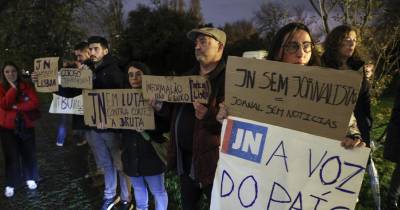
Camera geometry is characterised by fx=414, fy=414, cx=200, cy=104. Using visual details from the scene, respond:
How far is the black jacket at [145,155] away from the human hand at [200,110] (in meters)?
0.92

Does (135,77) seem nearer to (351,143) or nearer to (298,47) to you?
(298,47)


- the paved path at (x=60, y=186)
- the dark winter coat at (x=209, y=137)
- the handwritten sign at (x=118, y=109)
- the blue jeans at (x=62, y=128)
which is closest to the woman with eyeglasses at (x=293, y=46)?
the dark winter coat at (x=209, y=137)

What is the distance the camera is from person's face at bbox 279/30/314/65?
2598mm

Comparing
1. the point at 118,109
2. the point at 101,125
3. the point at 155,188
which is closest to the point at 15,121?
the point at 101,125

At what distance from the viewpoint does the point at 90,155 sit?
7.48m

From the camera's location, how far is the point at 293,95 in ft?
7.95

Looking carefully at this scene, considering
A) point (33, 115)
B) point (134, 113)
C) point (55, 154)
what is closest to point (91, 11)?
point (55, 154)

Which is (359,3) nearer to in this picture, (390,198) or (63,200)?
(390,198)

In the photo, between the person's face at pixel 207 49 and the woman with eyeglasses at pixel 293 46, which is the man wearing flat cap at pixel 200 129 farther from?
the woman with eyeglasses at pixel 293 46

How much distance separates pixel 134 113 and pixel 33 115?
2.49 metres

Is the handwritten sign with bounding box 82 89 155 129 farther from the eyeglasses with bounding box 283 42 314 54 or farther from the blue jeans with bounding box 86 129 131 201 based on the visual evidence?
the eyeglasses with bounding box 283 42 314 54

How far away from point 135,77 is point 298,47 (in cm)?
180

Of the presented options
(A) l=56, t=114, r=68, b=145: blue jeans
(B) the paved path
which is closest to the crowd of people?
(B) the paved path

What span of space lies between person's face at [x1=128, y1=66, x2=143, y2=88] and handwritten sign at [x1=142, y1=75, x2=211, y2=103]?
0.28 metres
